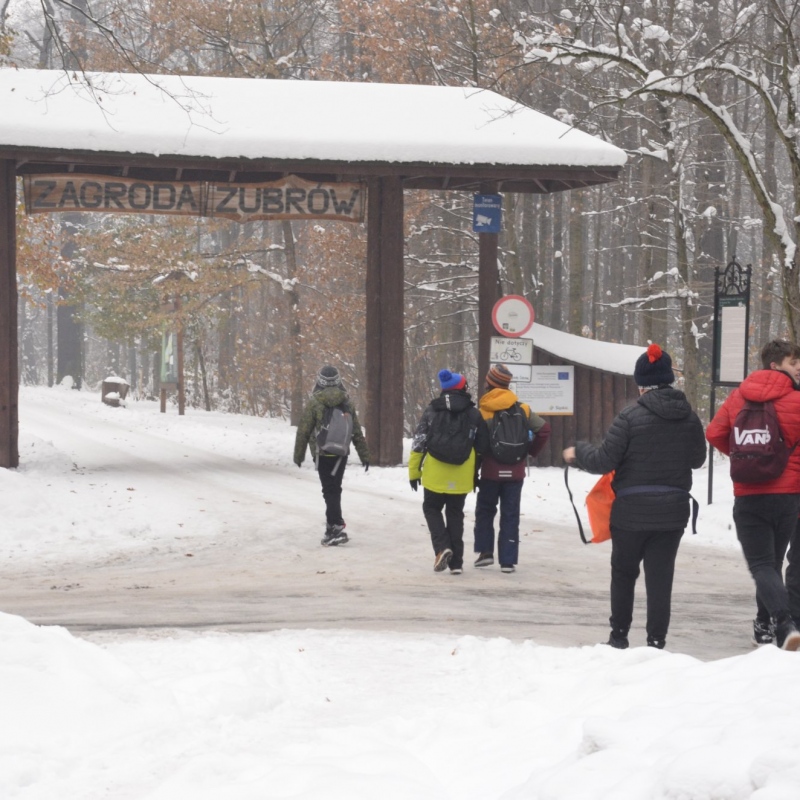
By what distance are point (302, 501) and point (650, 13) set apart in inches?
546

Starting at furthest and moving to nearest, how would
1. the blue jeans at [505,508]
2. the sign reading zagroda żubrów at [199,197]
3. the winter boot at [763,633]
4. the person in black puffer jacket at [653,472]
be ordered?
the sign reading zagroda żubrów at [199,197] → the blue jeans at [505,508] → the winter boot at [763,633] → the person in black puffer jacket at [653,472]

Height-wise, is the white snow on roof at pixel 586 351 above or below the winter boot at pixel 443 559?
above

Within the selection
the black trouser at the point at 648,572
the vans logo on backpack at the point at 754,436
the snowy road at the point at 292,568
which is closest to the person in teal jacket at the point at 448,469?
the snowy road at the point at 292,568

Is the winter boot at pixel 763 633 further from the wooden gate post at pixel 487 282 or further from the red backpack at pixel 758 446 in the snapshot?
the wooden gate post at pixel 487 282

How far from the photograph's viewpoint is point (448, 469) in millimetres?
9664

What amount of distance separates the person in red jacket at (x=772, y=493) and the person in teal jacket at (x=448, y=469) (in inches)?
119

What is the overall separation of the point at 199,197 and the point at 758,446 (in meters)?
11.9

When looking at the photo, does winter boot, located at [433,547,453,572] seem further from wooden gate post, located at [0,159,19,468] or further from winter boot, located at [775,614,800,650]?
wooden gate post, located at [0,159,19,468]

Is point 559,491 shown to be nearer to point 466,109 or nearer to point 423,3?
point 466,109

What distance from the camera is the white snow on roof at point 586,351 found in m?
17.7

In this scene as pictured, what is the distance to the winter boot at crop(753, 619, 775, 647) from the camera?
723cm

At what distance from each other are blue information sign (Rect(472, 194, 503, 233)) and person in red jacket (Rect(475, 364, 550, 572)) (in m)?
7.70

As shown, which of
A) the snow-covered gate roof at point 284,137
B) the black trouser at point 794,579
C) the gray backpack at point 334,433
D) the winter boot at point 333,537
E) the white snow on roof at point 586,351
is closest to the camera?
the black trouser at point 794,579

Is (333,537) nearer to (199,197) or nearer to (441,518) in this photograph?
(441,518)
